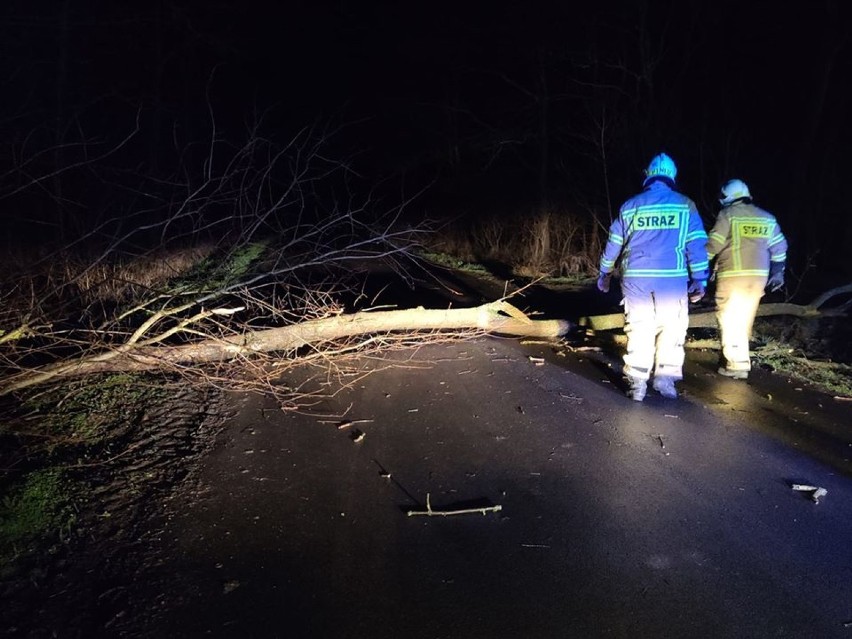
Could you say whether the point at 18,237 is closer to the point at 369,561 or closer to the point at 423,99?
the point at 369,561

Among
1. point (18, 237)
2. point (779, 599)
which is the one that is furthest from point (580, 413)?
point (18, 237)

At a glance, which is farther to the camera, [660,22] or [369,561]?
[660,22]

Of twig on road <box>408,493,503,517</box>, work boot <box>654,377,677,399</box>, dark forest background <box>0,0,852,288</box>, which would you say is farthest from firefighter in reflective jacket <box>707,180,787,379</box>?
dark forest background <box>0,0,852,288</box>

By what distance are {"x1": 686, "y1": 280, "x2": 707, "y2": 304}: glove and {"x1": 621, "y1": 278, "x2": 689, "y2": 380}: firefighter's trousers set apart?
0.77ft

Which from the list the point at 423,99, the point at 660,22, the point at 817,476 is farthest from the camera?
the point at 423,99

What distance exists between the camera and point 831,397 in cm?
511

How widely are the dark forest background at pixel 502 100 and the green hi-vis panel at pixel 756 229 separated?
5.07 m

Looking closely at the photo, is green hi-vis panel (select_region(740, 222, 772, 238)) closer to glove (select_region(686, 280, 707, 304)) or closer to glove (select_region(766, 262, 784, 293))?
glove (select_region(766, 262, 784, 293))

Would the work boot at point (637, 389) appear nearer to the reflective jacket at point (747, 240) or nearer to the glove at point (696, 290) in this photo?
the glove at point (696, 290)

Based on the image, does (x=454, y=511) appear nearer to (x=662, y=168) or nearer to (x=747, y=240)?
(x=662, y=168)

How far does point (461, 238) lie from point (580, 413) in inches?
445

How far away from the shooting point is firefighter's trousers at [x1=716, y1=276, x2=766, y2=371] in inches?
211

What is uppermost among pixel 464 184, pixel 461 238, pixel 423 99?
pixel 423 99

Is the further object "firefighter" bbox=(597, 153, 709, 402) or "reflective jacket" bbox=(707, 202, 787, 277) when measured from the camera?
"reflective jacket" bbox=(707, 202, 787, 277)
